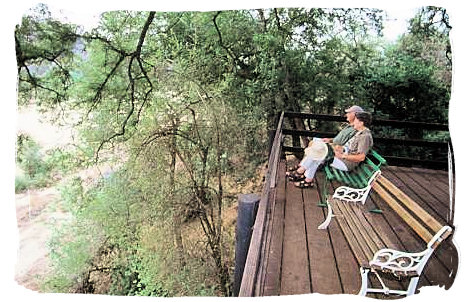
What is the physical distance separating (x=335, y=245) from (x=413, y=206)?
403 mm

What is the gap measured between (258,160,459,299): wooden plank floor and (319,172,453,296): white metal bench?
5 centimetres

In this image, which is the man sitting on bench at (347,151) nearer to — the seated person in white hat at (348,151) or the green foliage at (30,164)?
the seated person in white hat at (348,151)

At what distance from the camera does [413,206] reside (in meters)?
1.76

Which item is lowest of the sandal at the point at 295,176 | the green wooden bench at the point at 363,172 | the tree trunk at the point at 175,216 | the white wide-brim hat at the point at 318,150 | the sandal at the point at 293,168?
the tree trunk at the point at 175,216

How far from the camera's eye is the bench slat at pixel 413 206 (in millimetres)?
1633

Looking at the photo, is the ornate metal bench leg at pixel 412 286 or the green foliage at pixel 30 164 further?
the green foliage at pixel 30 164

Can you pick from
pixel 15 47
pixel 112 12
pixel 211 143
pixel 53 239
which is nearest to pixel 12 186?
pixel 53 239

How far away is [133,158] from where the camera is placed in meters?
2.92

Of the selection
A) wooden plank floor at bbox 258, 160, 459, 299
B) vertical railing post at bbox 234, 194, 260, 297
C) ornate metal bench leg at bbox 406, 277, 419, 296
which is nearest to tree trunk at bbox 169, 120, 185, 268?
vertical railing post at bbox 234, 194, 260, 297

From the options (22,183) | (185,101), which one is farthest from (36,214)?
(185,101)

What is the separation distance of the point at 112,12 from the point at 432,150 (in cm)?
193

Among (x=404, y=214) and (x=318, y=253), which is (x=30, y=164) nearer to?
(x=318, y=253)

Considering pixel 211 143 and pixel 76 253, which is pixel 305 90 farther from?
pixel 76 253

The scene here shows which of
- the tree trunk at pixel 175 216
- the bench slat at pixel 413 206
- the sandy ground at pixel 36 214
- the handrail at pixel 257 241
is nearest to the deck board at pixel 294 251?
the handrail at pixel 257 241
